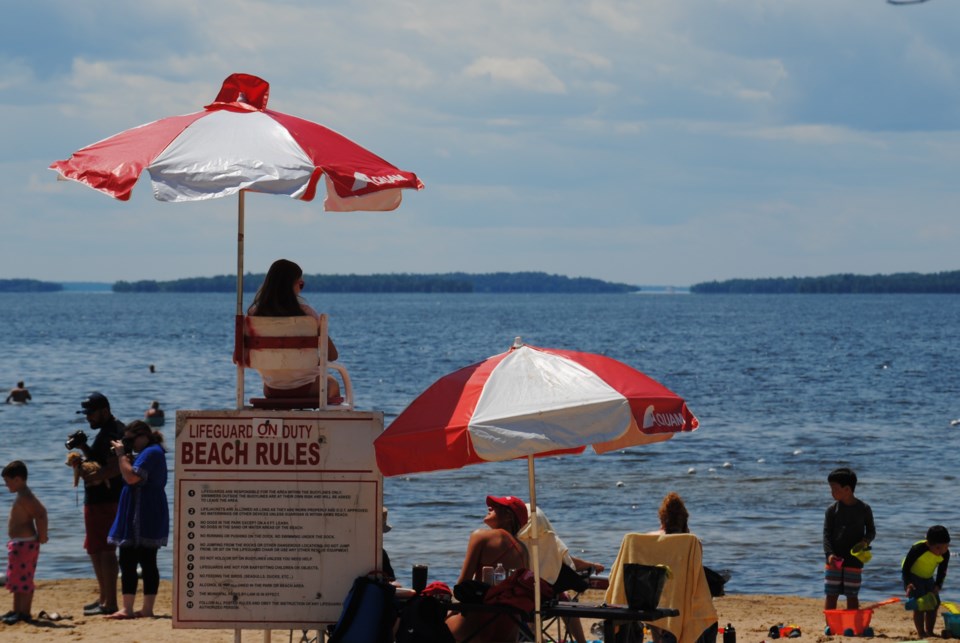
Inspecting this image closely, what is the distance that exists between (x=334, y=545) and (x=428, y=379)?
167 feet

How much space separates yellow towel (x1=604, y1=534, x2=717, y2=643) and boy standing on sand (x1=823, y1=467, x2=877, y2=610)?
350 centimetres

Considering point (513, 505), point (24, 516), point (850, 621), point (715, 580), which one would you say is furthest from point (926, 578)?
point (24, 516)

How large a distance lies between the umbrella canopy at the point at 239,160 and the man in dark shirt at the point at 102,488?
13.1 feet

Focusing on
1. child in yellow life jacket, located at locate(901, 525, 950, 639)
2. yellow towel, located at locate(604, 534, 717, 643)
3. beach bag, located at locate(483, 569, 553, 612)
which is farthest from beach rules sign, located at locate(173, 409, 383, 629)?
child in yellow life jacket, located at locate(901, 525, 950, 639)

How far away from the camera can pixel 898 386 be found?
52.6 meters

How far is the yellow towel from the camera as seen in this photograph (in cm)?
785

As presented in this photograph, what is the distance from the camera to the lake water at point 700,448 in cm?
1722

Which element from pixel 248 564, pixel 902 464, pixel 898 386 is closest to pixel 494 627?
pixel 248 564

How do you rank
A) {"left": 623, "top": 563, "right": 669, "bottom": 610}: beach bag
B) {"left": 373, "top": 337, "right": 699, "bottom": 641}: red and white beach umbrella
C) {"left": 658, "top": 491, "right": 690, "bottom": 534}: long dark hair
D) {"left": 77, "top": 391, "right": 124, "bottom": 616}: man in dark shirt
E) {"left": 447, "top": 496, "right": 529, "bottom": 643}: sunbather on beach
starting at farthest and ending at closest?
1. {"left": 77, "top": 391, "right": 124, "bottom": 616}: man in dark shirt
2. {"left": 658, "top": 491, "right": 690, "bottom": 534}: long dark hair
3. {"left": 447, "top": 496, "right": 529, "bottom": 643}: sunbather on beach
4. {"left": 623, "top": 563, "right": 669, "bottom": 610}: beach bag
5. {"left": 373, "top": 337, "right": 699, "bottom": 641}: red and white beach umbrella

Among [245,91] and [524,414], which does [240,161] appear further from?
[524,414]

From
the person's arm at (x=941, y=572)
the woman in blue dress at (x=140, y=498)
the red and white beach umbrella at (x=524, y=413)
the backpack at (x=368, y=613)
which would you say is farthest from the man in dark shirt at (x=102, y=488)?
the person's arm at (x=941, y=572)

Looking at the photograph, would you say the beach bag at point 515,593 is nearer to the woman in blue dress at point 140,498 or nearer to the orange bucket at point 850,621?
the woman in blue dress at point 140,498

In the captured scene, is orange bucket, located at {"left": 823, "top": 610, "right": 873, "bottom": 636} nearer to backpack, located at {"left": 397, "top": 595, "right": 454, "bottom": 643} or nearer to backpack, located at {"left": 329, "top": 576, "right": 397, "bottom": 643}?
backpack, located at {"left": 397, "top": 595, "right": 454, "bottom": 643}

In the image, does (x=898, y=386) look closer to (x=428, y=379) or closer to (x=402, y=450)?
(x=428, y=379)
